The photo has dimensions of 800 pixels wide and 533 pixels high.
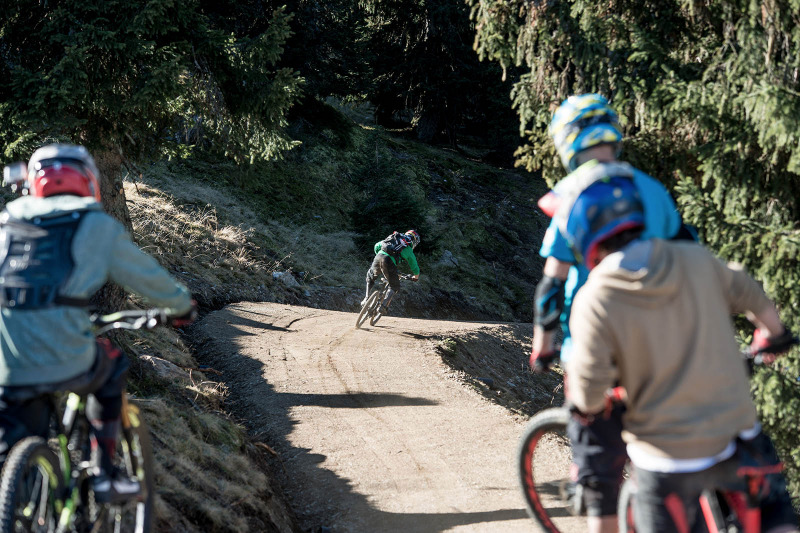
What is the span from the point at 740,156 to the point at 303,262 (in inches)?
786

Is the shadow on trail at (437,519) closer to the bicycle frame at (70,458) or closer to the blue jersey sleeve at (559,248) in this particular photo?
the bicycle frame at (70,458)

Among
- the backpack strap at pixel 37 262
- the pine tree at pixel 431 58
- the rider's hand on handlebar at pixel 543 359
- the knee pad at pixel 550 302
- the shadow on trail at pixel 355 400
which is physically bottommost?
the shadow on trail at pixel 355 400

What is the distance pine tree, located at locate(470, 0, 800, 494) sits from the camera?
5.27 meters

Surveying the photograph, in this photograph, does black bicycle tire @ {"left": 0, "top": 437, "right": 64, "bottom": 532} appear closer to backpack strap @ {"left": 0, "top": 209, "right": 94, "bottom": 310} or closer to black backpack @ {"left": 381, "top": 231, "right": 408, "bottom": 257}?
backpack strap @ {"left": 0, "top": 209, "right": 94, "bottom": 310}

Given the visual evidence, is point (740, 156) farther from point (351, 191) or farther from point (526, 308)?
point (351, 191)

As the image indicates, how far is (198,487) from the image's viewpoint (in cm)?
600

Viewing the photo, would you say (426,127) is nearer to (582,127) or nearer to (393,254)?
(393,254)

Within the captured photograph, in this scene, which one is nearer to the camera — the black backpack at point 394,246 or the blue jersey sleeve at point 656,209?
the blue jersey sleeve at point 656,209

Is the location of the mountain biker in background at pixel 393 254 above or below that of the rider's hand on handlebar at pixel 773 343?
below

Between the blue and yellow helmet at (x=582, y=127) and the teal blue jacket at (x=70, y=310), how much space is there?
6.87ft

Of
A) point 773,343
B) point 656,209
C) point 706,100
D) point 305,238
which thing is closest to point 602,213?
point 656,209

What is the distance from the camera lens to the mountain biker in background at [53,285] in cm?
320

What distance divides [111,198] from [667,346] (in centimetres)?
855

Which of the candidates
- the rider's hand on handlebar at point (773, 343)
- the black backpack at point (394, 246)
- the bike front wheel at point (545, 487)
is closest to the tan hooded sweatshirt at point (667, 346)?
the rider's hand on handlebar at point (773, 343)
